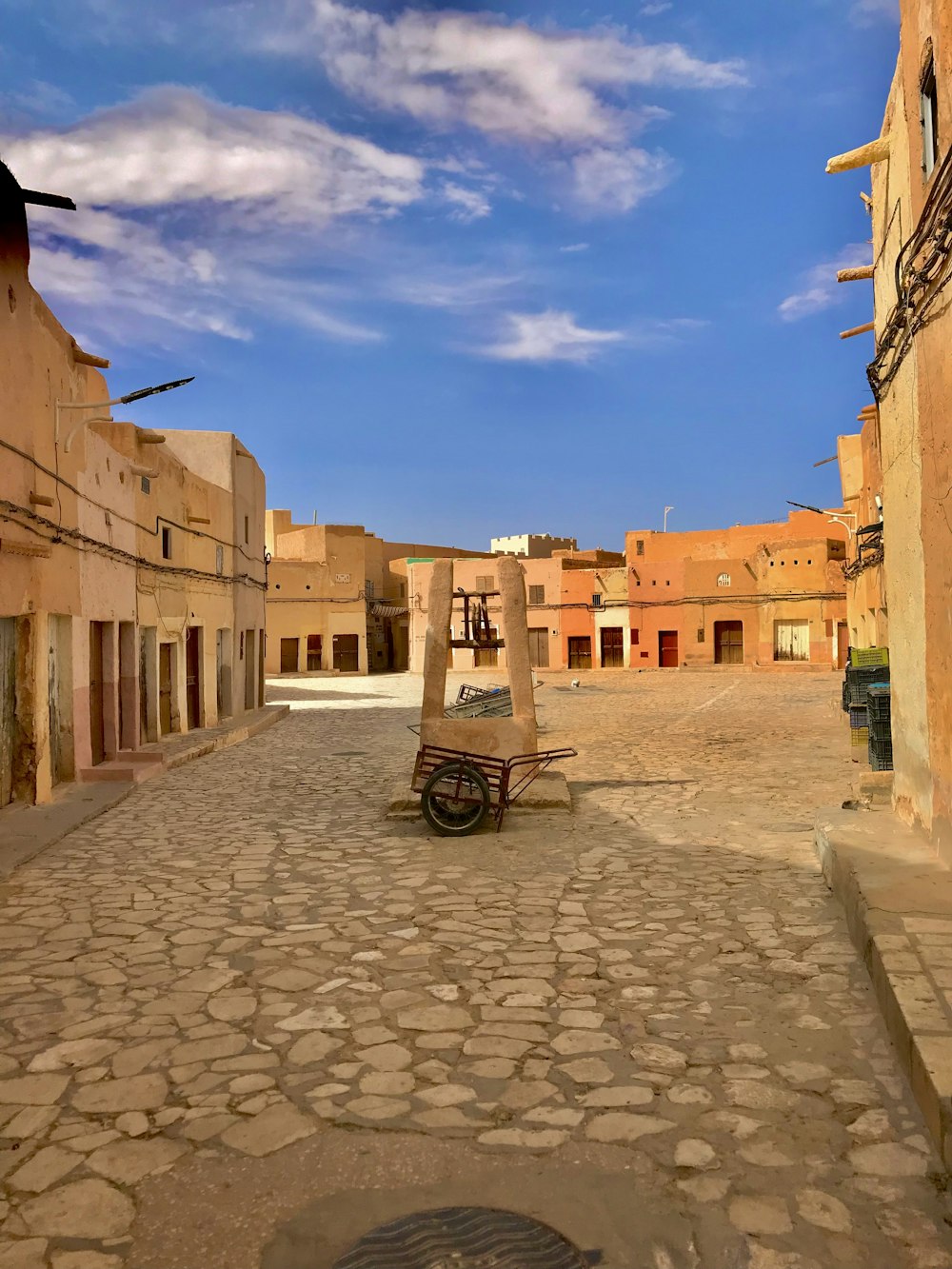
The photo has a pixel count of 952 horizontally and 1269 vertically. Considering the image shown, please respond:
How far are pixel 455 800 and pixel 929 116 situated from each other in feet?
19.9

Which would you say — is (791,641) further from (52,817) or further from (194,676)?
(52,817)

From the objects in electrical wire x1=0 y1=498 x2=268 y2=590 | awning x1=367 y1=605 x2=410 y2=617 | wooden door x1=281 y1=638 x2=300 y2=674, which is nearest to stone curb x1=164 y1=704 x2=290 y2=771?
electrical wire x1=0 y1=498 x2=268 y2=590

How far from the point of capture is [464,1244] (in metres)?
2.78

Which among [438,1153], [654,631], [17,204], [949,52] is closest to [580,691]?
[654,631]

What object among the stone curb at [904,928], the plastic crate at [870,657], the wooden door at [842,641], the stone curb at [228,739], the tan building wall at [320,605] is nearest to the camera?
the stone curb at [904,928]

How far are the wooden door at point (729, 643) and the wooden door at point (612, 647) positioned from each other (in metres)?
4.21

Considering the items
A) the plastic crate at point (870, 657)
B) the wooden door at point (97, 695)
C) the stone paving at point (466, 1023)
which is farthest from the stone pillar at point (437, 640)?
the plastic crate at point (870, 657)

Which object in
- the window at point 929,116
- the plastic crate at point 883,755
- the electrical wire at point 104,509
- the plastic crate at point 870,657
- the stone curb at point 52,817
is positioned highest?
the window at point 929,116

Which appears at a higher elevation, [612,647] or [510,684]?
[612,647]

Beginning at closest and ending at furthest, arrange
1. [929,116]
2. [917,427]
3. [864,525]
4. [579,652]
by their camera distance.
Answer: [929,116], [917,427], [864,525], [579,652]

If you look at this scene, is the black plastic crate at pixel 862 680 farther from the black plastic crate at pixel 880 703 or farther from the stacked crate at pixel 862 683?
the black plastic crate at pixel 880 703

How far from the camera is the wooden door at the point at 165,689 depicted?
55.1 ft

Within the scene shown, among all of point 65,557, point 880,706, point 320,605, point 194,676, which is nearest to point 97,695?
point 65,557

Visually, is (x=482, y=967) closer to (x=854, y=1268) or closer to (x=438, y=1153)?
(x=438, y=1153)
